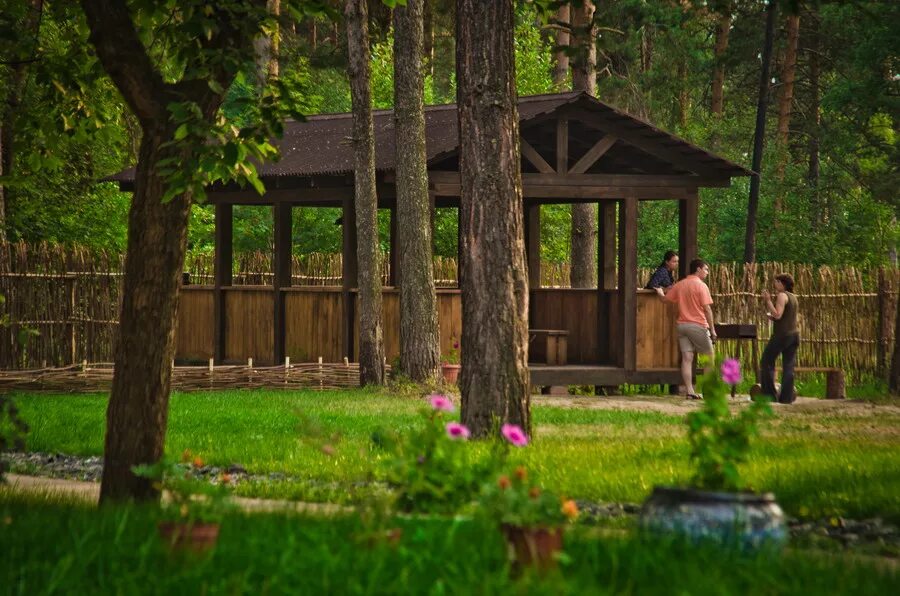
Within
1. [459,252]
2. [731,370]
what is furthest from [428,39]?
[731,370]

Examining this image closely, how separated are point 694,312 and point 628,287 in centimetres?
170

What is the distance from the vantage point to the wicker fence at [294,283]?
23312 millimetres

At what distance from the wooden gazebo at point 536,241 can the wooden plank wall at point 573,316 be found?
0.07 feet

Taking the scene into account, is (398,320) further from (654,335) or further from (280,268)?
(654,335)

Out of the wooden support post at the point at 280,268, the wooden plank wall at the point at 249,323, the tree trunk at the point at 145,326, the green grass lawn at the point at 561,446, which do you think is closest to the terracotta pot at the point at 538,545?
the green grass lawn at the point at 561,446

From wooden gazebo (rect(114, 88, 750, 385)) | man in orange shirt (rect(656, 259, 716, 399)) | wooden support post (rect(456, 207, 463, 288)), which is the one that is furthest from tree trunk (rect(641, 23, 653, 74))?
man in orange shirt (rect(656, 259, 716, 399))

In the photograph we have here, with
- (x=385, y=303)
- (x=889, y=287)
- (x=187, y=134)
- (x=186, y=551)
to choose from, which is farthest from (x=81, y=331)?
(x=186, y=551)

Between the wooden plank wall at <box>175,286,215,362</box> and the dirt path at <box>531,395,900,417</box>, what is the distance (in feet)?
22.9

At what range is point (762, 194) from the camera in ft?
145

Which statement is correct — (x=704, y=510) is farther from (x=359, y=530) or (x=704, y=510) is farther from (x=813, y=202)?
(x=813, y=202)

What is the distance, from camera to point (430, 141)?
23.2 metres

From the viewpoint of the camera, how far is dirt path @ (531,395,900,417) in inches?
751

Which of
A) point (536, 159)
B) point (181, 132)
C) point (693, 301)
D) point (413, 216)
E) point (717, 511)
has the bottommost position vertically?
point (717, 511)

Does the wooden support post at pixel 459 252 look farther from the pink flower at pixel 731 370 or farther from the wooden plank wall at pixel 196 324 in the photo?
the pink flower at pixel 731 370
